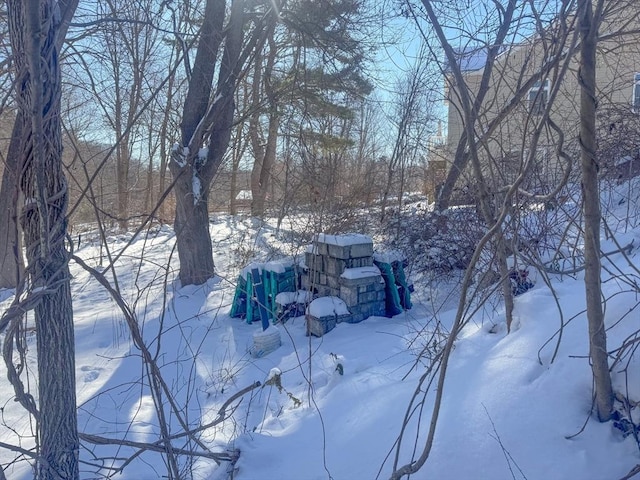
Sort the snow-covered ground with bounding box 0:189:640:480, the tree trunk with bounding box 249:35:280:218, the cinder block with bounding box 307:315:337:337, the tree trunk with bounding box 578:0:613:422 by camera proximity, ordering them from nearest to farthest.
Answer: the tree trunk with bounding box 578:0:613:422 → the snow-covered ground with bounding box 0:189:640:480 → the cinder block with bounding box 307:315:337:337 → the tree trunk with bounding box 249:35:280:218

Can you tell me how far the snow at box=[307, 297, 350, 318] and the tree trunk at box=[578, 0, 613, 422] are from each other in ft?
13.8

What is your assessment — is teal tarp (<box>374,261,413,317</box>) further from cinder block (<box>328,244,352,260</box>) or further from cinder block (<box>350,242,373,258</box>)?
cinder block (<box>328,244,352,260</box>)

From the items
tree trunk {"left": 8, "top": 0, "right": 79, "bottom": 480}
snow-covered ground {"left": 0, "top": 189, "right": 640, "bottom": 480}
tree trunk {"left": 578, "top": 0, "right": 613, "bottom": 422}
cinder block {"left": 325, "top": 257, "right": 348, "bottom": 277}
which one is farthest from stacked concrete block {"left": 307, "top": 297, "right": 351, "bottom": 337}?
tree trunk {"left": 8, "top": 0, "right": 79, "bottom": 480}

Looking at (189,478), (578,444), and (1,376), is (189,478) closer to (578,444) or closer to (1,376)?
(578,444)

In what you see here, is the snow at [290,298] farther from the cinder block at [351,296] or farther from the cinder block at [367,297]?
the cinder block at [367,297]

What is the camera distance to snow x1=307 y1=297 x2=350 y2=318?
5.96 m

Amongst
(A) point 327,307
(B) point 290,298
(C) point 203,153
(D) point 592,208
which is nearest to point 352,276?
(A) point 327,307

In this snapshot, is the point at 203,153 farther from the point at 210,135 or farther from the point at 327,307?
the point at 327,307

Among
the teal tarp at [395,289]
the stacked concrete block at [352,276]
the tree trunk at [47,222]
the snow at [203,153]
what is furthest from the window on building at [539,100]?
the snow at [203,153]

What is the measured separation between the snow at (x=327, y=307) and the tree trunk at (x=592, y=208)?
4.21 metres

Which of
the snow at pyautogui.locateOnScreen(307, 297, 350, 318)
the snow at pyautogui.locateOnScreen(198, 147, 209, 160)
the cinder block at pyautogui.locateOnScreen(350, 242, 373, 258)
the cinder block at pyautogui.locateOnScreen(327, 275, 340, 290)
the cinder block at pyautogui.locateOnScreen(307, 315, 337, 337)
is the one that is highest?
the snow at pyautogui.locateOnScreen(198, 147, 209, 160)

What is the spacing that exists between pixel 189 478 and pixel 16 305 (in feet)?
5.24

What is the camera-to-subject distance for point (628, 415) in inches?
70.6

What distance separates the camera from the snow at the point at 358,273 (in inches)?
244
